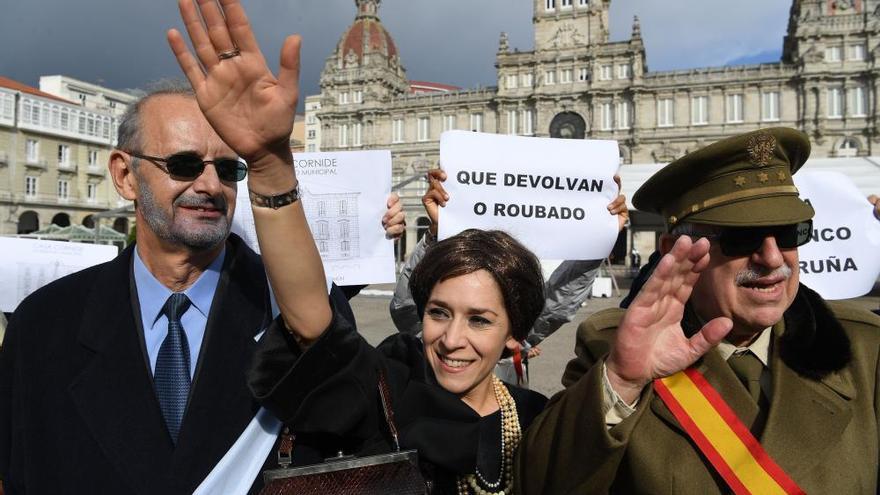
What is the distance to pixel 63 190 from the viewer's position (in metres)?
42.4

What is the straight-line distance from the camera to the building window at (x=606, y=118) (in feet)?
145

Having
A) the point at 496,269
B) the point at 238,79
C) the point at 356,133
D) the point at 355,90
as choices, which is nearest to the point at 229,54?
the point at 238,79

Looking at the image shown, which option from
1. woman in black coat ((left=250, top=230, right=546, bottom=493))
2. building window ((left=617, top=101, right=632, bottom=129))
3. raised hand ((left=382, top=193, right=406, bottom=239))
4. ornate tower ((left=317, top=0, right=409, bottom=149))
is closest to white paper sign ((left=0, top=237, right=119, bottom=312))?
raised hand ((left=382, top=193, right=406, bottom=239))

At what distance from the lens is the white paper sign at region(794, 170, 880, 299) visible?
13.7 ft

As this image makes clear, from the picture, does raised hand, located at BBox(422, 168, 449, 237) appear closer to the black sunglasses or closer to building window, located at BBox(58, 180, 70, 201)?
the black sunglasses

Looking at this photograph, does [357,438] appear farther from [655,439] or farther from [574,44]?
[574,44]

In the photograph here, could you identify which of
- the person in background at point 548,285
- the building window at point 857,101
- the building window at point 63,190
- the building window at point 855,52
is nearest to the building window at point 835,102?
the building window at point 857,101

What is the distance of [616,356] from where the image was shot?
161 cm

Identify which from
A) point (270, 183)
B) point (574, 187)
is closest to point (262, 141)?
point (270, 183)

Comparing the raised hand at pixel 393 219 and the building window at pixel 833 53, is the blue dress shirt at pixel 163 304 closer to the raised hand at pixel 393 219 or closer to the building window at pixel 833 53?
the raised hand at pixel 393 219

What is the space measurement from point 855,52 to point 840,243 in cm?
4614

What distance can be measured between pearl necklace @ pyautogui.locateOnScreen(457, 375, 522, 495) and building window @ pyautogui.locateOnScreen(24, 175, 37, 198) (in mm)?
48453

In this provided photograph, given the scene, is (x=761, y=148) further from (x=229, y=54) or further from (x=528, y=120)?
(x=528, y=120)

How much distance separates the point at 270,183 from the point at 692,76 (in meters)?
48.5
